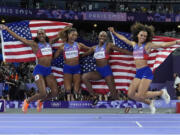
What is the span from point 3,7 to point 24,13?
1512 mm

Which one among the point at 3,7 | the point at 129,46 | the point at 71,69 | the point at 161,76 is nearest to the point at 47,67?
the point at 71,69

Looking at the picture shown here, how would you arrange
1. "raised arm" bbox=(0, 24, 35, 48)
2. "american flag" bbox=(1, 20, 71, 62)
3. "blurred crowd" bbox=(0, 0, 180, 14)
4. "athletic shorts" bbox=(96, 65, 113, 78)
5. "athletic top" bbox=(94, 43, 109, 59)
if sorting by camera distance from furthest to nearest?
1. "blurred crowd" bbox=(0, 0, 180, 14)
2. "american flag" bbox=(1, 20, 71, 62)
3. "athletic shorts" bbox=(96, 65, 113, 78)
4. "athletic top" bbox=(94, 43, 109, 59)
5. "raised arm" bbox=(0, 24, 35, 48)

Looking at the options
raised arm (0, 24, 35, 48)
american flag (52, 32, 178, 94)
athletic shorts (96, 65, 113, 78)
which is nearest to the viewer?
raised arm (0, 24, 35, 48)

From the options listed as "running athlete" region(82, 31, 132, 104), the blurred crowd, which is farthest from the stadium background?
"running athlete" region(82, 31, 132, 104)

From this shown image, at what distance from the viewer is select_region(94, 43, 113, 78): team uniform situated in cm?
933

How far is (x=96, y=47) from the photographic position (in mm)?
9422

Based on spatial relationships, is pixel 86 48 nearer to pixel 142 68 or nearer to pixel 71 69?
pixel 71 69

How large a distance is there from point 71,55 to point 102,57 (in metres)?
0.86

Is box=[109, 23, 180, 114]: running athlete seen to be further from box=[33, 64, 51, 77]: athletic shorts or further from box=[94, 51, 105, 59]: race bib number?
box=[33, 64, 51, 77]: athletic shorts

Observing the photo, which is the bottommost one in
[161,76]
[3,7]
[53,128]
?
[161,76]

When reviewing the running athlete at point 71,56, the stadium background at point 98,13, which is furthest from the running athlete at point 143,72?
the stadium background at point 98,13

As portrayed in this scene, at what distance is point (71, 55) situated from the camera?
364 inches

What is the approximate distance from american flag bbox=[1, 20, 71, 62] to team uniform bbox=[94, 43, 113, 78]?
3.65 ft

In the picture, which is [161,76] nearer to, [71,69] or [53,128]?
[71,69]
